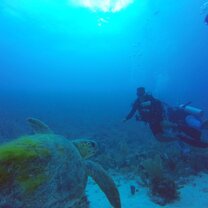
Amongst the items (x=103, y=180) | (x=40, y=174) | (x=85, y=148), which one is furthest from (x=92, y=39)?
(x=40, y=174)

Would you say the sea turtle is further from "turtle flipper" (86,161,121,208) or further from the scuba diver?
the scuba diver

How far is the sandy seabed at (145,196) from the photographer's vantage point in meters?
4.37

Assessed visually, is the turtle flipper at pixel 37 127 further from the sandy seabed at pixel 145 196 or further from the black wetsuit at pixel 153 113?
the black wetsuit at pixel 153 113

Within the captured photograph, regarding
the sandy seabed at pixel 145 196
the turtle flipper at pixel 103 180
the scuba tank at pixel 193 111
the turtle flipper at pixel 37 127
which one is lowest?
the sandy seabed at pixel 145 196

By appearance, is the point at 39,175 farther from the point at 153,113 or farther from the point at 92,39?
the point at 92,39

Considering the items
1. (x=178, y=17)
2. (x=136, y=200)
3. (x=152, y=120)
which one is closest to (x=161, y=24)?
(x=178, y=17)

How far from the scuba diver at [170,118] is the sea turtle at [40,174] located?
4.40 metres

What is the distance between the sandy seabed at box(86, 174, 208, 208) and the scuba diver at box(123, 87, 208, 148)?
178 centimetres

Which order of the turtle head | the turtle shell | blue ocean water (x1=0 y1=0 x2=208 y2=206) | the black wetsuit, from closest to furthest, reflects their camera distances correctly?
1. the turtle shell
2. the turtle head
3. the black wetsuit
4. blue ocean water (x1=0 y1=0 x2=208 y2=206)

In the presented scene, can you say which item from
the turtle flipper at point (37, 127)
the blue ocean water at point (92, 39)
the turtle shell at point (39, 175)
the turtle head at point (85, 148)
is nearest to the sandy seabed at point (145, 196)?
the turtle head at point (85, 148)

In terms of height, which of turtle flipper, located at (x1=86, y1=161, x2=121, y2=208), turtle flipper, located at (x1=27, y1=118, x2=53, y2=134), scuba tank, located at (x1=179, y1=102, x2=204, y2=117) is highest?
scuba tank, located at (x1=179, y1=102, x2=204, y2=117)

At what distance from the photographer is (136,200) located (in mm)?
4625

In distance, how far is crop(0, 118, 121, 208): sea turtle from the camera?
6.50 feet

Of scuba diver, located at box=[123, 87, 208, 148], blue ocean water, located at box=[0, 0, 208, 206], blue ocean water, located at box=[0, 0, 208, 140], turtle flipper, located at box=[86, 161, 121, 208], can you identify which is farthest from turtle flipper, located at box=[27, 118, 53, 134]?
blue ocean water, located at box=[0, 0, 208, 140]
